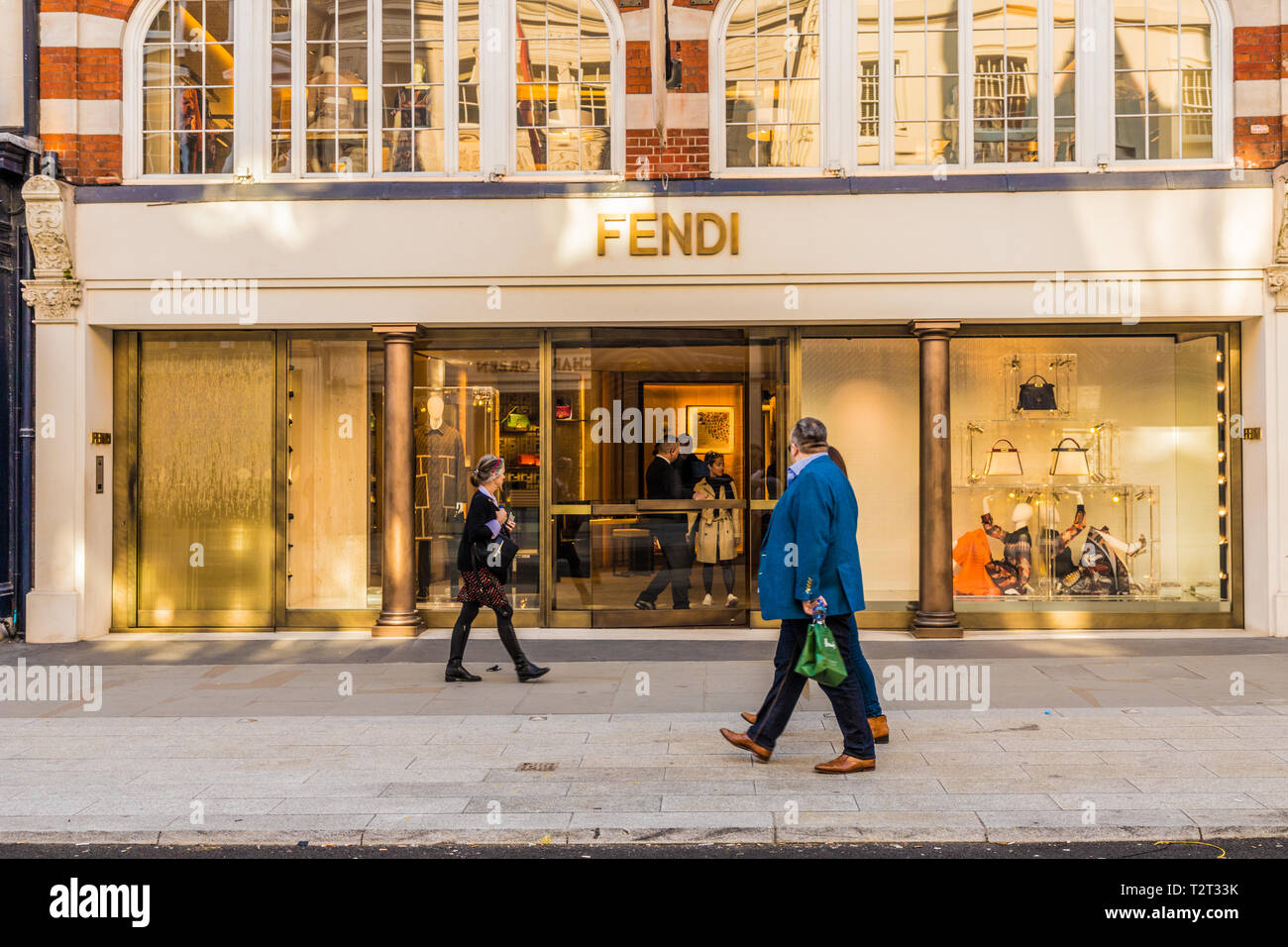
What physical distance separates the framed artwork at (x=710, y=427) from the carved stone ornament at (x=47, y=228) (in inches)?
262

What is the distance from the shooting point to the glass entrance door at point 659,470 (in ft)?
38.8

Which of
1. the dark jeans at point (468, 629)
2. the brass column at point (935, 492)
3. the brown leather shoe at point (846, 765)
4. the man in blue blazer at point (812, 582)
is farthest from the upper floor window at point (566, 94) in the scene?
the brown leather shoe at point (846, 765)

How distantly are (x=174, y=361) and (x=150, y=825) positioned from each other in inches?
300

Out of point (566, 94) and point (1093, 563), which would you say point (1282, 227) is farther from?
point (566, 94)

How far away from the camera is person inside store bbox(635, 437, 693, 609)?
11836 millimetres

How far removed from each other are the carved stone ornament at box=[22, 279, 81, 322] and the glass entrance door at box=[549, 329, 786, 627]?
4963 millimetres

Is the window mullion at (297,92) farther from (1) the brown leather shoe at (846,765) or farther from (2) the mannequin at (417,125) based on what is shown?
(1) the brown leather shoe at (846,765)

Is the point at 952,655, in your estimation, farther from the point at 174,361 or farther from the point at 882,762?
the point at 174,361

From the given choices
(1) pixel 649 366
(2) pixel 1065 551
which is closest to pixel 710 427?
(1) pixel 649 366

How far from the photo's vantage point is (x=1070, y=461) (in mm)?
11992

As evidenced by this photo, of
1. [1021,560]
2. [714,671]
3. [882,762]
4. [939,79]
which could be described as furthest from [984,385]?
[882,762]

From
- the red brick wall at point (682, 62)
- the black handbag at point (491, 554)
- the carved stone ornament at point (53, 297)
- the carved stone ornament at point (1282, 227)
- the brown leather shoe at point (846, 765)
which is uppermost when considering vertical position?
the red brick wall at point (682, 62)

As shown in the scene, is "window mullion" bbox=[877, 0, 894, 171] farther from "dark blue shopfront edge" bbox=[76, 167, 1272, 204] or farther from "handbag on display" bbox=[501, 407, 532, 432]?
"handbag on display" bbox=[501, 407, 532, 432]

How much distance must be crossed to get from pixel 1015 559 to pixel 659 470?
4009 mm
